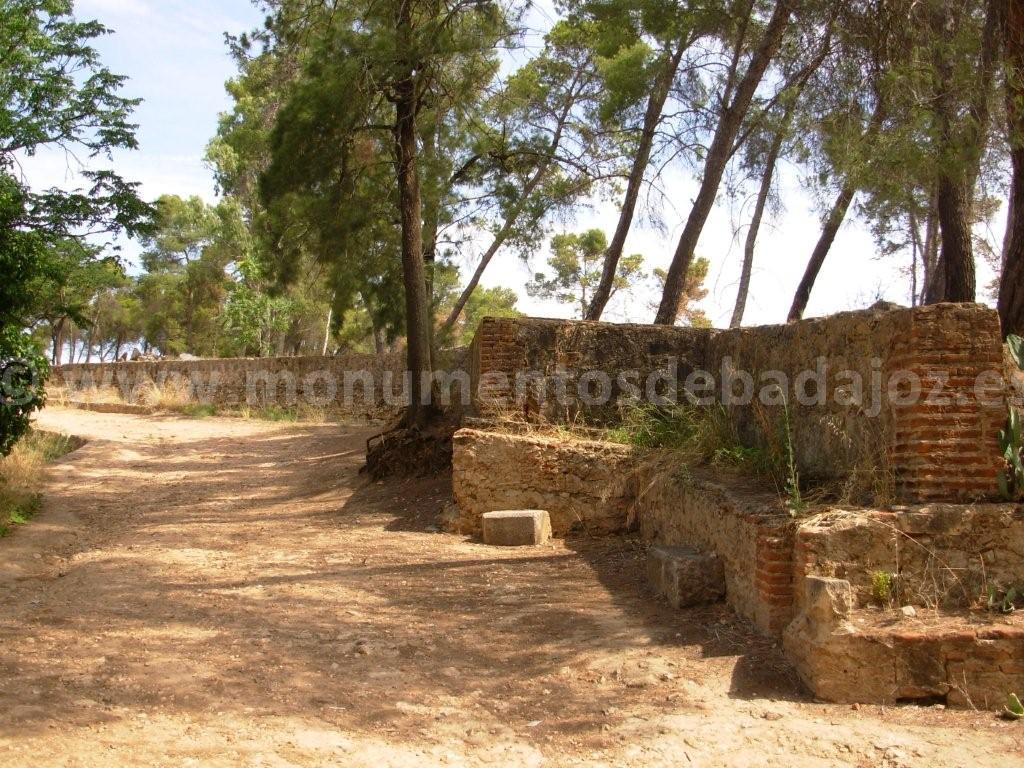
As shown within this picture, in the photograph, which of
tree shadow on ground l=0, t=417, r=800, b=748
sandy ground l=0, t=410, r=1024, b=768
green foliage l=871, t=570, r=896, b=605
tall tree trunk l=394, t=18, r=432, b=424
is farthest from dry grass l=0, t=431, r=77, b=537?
green foliage l=871, t=570, r=896, b=605

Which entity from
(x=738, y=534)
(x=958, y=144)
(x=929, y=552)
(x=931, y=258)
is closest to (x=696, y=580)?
(x=738, y=534)

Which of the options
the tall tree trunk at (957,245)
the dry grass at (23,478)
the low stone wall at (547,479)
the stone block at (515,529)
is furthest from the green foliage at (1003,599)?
the dry grass at (23,478)

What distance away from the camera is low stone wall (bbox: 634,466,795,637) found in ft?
15.8

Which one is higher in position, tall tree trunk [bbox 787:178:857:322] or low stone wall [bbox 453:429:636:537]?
tall tree trunk [bbox 787:178:857:322]

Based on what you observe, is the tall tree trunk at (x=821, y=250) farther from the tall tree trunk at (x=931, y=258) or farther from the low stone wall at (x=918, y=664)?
the low stone wall at (x=918, y=664)

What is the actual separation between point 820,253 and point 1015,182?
4704mm

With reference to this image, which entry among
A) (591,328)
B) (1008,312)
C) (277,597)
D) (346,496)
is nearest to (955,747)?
(277,597)

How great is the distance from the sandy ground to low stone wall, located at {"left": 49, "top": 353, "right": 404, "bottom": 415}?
9.03m

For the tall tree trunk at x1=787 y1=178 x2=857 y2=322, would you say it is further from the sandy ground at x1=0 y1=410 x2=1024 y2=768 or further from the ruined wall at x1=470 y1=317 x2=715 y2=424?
the sandy ground at x1=0 y1=410 x2=1024 y2=768

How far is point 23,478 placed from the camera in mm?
9602

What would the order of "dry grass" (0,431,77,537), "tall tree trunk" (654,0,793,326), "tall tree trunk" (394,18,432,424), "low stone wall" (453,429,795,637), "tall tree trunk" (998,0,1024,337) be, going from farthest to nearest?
"tall tree trunk" (394,18,432,424)
"tall tree trunk" (654,0,793,326)
"dry grass" (0,431,77,537)
"low stone wall" (453,429,795,637)
"tall tree trunk" (998,0,1024,337)

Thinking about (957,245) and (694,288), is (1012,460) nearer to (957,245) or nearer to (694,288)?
(957,245)

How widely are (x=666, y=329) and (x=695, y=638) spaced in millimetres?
4026

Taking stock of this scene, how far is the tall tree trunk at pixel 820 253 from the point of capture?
11945mm
